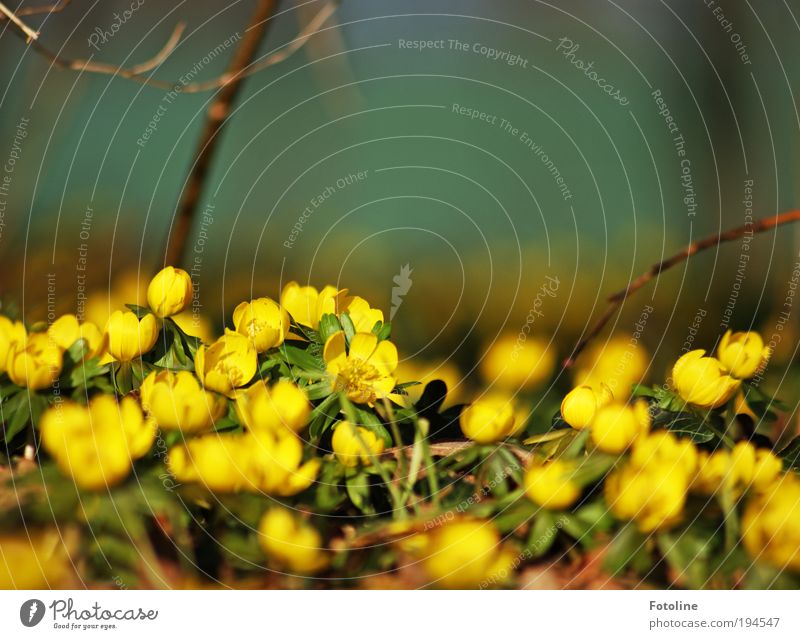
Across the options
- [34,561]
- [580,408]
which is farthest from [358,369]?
[34,561]

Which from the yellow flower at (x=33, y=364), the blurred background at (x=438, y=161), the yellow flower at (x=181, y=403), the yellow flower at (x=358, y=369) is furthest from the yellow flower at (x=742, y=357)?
the yellow flower at (x=33, y=364)

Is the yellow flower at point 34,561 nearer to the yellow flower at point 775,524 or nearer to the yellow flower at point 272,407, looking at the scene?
the yellow flower at point 272,407

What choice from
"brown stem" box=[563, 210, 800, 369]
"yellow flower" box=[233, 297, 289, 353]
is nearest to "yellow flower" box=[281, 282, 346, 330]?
"yellow flower" box=[233, 297, 289, 353]
